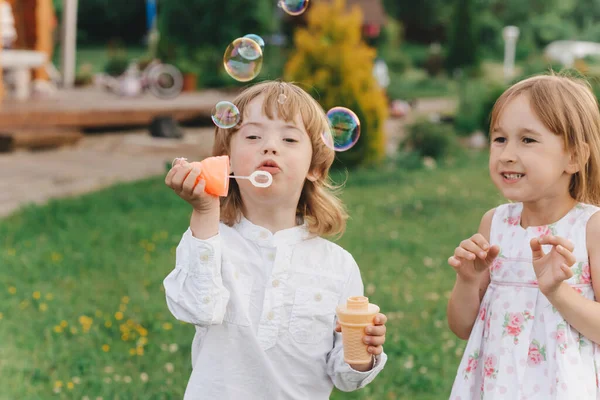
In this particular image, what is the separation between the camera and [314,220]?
7.95 feet

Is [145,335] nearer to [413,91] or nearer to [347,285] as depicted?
[347,285]

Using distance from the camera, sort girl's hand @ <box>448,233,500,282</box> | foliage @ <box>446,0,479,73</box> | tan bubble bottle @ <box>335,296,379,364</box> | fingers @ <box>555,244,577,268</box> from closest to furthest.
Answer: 1. fingers @ <box>555,244,577,268</box>
2. tan bubble bottle @ <box>335,296,379,364</box>
3. girl's hand @ <box>448,233,500,282</box>
4. foliage @ <box>446,0,479,73</box>

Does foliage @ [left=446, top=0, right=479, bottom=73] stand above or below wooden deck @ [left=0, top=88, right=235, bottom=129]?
above

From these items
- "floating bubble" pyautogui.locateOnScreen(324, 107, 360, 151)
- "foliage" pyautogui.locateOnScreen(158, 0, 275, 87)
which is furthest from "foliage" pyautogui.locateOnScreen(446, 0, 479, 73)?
"floating bubble" pyautogui.locateOnScreen(324, 107, 360, 151)

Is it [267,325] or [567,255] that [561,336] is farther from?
[267,325]

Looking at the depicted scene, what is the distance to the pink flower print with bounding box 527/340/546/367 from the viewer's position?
213cm

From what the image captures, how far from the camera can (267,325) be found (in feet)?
7.25

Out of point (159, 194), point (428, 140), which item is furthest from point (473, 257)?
point (428, 140)

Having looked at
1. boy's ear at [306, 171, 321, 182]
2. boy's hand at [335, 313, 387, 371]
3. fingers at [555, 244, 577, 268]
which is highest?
boy's ear at [306, 171, 321, 182]

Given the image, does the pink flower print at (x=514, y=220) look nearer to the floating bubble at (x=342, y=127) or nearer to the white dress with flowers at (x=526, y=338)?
the white dress with flowers at (x=526, y=338)

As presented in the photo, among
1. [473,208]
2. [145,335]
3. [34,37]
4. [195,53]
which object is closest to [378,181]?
[473,208]

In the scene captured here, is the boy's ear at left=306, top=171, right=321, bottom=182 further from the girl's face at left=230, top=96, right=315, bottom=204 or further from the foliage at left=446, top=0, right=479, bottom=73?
the foliage at left=446, top=0, right=479, bottom=73

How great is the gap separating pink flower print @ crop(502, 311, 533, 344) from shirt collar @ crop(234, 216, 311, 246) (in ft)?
2.14

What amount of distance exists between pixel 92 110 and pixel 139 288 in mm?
6685
